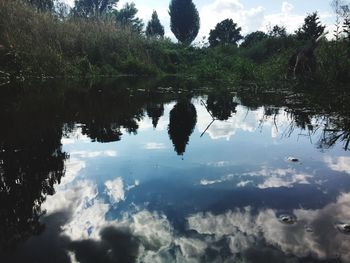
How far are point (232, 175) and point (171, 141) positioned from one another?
203cm

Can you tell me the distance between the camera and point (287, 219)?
10.9 feet

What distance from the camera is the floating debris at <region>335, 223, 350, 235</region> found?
10.2 ft

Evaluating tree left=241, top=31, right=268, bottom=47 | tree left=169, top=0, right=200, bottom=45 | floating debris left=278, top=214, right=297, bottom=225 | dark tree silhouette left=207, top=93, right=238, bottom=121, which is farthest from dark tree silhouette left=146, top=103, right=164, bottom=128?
tree left=169, top=0, right=200, bottom=45

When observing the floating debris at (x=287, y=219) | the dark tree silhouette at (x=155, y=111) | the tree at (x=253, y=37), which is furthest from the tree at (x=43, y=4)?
the tree at (x=253, y=37)

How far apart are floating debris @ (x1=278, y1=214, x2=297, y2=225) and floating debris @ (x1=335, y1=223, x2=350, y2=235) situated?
→ 0.35 metres

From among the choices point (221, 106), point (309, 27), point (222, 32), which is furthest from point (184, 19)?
point (221, 106)

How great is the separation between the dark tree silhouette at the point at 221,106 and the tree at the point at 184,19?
127ft

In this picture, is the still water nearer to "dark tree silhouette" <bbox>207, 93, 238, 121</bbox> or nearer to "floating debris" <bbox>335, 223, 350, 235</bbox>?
"floating debris" <bbox>335, 223, 350, 235</bbox>

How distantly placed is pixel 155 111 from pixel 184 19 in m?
43.8

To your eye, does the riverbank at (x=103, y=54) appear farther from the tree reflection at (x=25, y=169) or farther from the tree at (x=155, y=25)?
the tree at (x=155, y=25)

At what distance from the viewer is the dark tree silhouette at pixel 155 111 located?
8.62 meters

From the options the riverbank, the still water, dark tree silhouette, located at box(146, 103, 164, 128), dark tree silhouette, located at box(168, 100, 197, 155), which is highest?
→ the riverbank

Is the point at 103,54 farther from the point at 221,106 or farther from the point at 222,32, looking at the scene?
the point at 222,32

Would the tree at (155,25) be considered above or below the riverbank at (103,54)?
above
